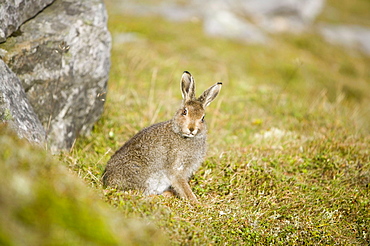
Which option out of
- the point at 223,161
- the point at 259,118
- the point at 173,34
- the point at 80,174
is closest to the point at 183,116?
the point at 223,161

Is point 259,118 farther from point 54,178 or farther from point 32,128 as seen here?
point 54,178

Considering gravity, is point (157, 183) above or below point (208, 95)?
below

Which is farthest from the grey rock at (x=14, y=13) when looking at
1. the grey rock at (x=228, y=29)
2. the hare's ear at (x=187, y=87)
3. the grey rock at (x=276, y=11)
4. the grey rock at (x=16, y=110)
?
the grey rock at (x=276, y=11)

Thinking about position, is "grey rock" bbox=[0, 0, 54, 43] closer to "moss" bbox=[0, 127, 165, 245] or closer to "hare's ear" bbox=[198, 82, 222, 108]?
"moss" bbox=[0, 127, 165, 245]

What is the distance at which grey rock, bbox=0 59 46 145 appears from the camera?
505 cm

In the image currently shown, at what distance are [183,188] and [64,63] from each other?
3.61m

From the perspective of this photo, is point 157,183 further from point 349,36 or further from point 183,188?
point 349,36

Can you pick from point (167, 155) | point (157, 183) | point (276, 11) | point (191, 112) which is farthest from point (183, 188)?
point (276, 11)

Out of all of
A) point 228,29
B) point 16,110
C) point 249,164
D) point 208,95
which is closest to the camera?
point 16,110

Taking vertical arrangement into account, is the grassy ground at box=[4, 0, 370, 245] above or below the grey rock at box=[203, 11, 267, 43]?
above

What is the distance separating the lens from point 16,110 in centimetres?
538

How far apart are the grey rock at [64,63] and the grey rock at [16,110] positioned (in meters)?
0.69

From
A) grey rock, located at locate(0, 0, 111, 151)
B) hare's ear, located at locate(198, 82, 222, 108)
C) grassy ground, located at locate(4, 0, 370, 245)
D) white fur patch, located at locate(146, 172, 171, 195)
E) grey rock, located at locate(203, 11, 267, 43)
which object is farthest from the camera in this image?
grey rock, located at locate(203, 11, 267, 43)

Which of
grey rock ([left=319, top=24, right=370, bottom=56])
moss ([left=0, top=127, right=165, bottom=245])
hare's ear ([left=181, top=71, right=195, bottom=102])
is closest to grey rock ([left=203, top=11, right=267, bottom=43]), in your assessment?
grey rock ([left=319, top=24, right=370, bottom=56])
